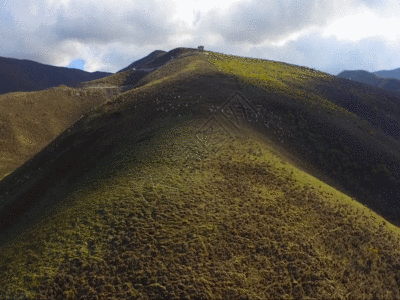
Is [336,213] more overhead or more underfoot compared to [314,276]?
more overhead

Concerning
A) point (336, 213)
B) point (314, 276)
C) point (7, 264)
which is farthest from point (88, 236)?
point (336, 213)

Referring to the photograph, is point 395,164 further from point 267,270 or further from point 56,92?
point 56,92

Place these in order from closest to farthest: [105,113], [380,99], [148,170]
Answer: [148,170] < [105,113] < [380,99]

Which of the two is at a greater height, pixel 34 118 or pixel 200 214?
pixel 34 118

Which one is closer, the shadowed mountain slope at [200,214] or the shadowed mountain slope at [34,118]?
the shadowed mountain slope at [200,214]

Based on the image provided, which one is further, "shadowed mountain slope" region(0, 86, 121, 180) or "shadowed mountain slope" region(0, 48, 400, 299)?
"shadowed mountain slope" region(0, 86, 121, 180)

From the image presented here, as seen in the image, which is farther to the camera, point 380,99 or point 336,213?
point 380,99

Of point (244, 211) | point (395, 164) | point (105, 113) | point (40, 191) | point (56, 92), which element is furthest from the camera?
point (56, 92)

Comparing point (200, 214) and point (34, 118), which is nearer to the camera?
point (200, 214)
